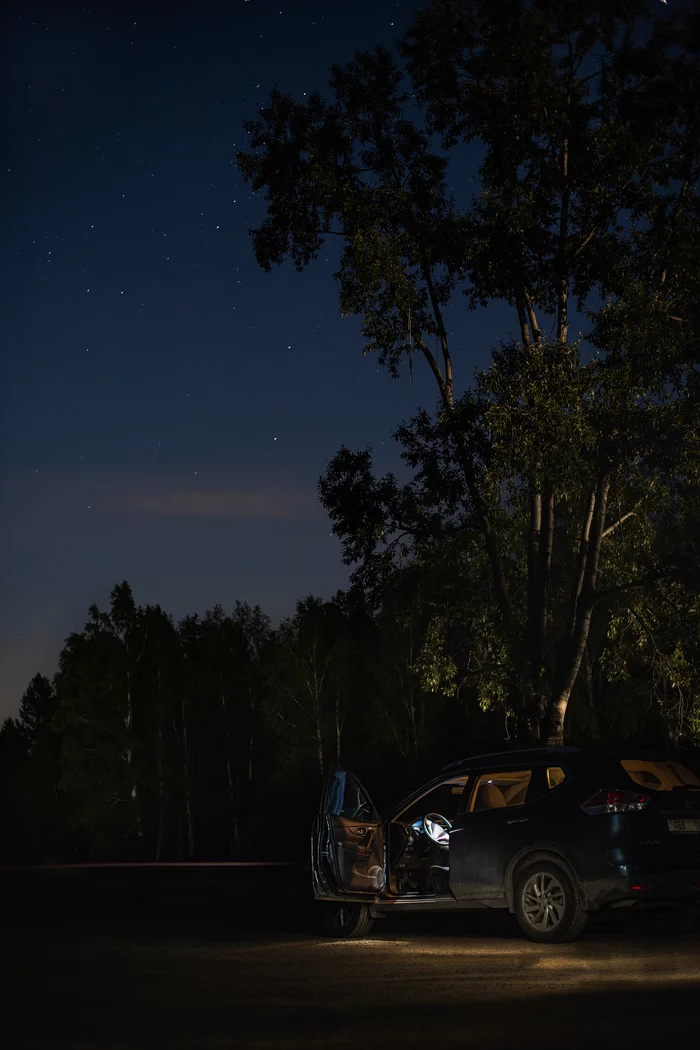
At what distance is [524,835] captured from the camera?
12008 millimetres

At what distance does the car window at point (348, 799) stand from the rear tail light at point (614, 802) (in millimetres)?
2344

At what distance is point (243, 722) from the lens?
78.1 metres

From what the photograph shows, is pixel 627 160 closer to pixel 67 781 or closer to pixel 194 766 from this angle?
pixel 67 781

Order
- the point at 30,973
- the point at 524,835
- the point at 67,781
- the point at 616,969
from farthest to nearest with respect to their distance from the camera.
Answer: the point at 67,781
the point at 524,835
the point at 30,973
the point at 616,969

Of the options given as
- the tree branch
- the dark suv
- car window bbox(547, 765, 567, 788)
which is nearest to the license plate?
the dark suv

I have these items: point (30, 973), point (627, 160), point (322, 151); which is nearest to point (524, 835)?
point (30, 973)

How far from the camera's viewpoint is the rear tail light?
37.9 ft

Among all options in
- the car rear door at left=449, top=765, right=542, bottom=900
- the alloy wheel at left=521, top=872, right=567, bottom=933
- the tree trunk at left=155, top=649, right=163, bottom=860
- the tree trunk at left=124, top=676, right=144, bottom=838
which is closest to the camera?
the alloy wheel at left=521, top=872, right=567, bottom=933

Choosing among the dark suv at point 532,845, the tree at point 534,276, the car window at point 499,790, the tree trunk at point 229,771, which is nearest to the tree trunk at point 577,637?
the tree at point 534,276

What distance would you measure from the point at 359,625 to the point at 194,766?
48.2ft

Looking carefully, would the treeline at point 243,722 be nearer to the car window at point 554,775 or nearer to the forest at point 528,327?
the forest at point 528,327

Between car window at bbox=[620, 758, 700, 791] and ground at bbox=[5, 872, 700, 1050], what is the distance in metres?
1.33

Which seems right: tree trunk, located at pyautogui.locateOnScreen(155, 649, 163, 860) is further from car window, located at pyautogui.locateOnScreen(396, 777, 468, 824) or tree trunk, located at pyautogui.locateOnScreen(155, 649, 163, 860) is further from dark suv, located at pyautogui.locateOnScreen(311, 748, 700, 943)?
dark suv, located at pyautogui.locateOnScreen(311, 748, 700, 943)

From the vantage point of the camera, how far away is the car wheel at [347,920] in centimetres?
1312
